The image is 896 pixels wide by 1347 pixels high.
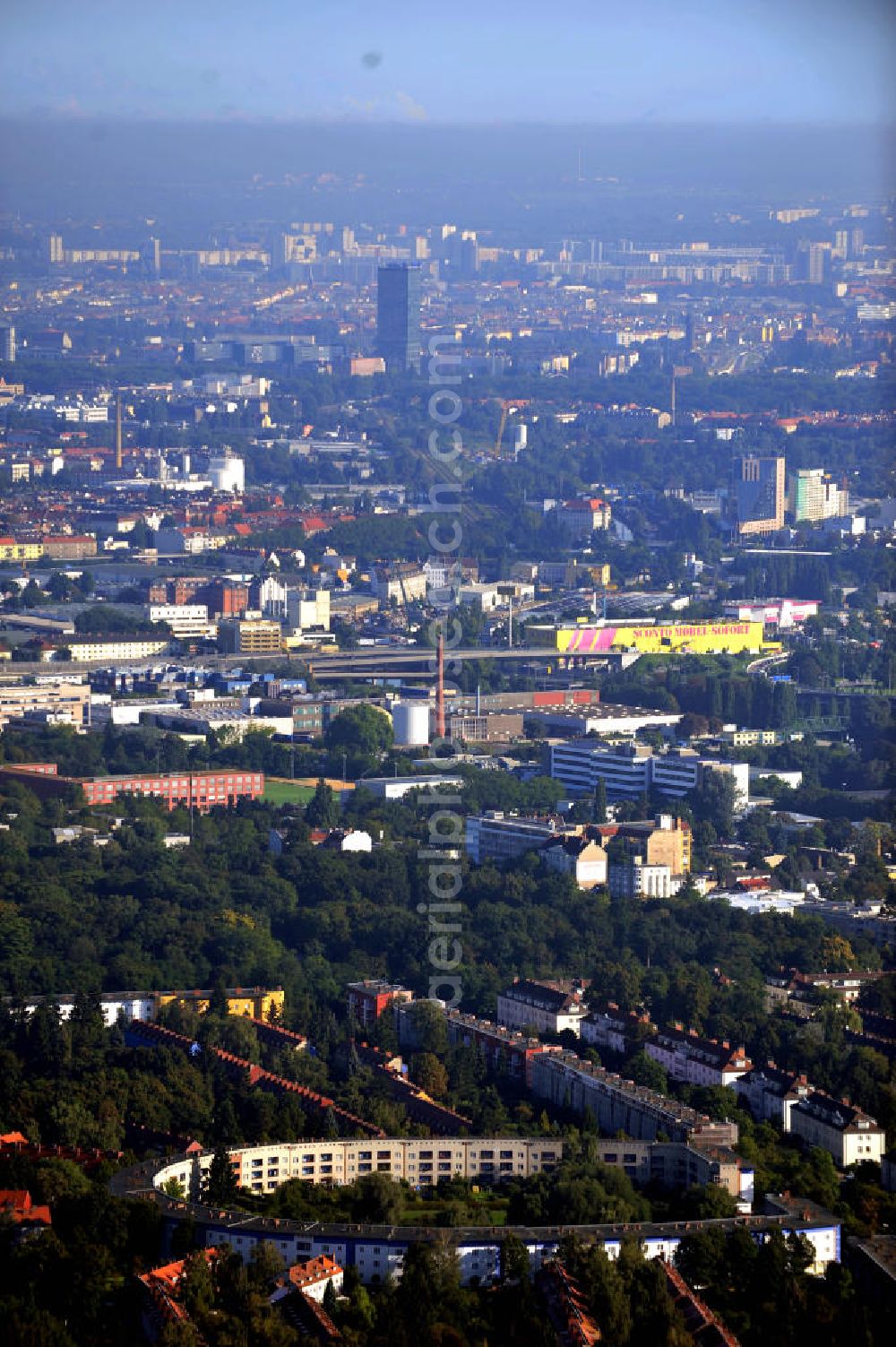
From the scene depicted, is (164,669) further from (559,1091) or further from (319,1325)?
(319,1325)

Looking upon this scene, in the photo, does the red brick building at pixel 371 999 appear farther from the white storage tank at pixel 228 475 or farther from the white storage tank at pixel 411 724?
the white storage tank at pixel 228 475

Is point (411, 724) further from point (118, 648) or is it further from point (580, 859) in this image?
point (118, 648)

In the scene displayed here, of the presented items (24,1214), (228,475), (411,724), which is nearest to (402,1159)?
(24,1214)

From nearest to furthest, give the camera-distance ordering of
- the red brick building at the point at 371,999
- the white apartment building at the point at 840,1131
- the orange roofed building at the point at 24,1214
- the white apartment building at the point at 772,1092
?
1. the orange roofed building at the point at 24,1214
2. the white apartment building at the point at 840,1131
3. the white apartment building at the point at 772,1092
4. the red brick building at the point at 371,999

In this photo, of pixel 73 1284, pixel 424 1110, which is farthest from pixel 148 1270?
pixel 424 1110

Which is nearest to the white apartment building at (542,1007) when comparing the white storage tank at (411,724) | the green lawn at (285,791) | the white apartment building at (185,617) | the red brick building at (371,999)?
the red brick building at (371,999)

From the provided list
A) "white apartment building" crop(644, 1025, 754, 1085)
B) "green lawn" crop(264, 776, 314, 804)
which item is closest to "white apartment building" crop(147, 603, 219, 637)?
"green lawn" crop(264, 776, 314, 804)
